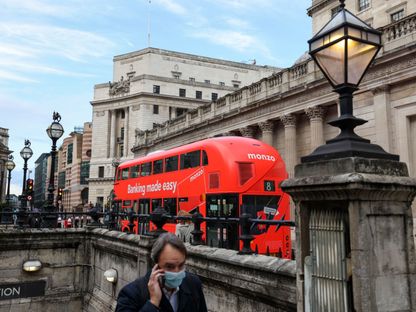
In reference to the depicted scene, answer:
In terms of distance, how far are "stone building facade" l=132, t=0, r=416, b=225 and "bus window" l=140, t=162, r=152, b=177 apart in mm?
10048

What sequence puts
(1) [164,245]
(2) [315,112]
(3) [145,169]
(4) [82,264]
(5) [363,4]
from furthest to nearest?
(5) [363,4], (2) [315,112], (3) [145,169], (4) [82,264], (1) [164,245]

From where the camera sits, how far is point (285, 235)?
631 inches

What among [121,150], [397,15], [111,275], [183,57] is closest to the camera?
[111,275]

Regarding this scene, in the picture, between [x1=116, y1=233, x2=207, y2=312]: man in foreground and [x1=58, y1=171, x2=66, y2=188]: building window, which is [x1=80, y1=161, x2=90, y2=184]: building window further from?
[x1=116, y1=233, x2=207, y2=312]: man in foreground

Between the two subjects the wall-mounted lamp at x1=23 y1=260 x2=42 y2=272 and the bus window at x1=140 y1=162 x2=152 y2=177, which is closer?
the wall-mounted lamp at x1=23 y1=260 x2=42 y2=272

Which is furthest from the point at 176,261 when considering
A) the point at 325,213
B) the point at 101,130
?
the point at 101,130

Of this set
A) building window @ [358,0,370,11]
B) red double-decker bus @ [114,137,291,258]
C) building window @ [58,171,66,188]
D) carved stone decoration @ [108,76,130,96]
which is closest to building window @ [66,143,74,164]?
building window @ [58,171,66,188]

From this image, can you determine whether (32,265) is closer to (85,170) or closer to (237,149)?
(237,149)

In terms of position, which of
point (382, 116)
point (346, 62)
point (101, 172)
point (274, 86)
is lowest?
point (346, 62)

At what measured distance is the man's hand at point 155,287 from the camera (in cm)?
328

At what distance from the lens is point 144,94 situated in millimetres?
62344

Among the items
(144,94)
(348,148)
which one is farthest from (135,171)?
(144,94)

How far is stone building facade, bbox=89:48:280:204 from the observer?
208 ft

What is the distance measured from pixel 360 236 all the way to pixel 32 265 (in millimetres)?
13490
